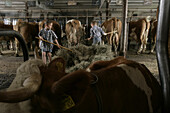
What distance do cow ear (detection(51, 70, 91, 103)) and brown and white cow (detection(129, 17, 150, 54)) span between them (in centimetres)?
927

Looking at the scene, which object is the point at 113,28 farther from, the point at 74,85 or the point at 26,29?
the point at 74,85

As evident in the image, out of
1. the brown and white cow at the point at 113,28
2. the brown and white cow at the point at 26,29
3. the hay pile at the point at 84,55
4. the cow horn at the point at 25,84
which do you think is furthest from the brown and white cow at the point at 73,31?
the cow horn at the point at 25,84

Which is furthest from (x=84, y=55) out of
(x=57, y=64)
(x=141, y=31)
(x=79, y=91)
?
(x=141, y=31)

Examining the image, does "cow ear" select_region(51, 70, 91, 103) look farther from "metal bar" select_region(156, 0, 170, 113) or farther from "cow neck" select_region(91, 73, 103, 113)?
"metal bar" select_region(156, 0, 170, 113)

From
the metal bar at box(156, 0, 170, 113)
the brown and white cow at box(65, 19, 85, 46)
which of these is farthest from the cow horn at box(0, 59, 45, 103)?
the brown and white cow at box(65, 19, 85, 46)

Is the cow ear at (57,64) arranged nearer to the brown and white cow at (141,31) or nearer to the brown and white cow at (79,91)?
the brown and white cow at (79,91)

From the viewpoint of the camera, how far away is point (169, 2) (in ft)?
4.33

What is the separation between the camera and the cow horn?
802mm

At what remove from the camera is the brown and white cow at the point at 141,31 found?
955 centimetres

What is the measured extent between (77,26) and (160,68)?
24.5ft

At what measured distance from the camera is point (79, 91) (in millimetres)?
978

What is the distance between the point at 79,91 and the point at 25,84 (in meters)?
0.35

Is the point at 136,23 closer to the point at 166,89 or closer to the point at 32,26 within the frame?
the point at 32,26

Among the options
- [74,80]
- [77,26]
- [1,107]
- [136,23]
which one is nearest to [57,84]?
[74,80]
